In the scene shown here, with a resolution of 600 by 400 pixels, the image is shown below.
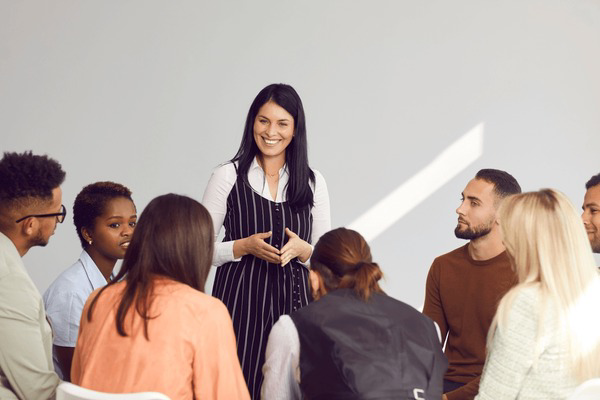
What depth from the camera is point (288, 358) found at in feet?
6.19

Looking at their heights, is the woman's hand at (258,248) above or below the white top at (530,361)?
above

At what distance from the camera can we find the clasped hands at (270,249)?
2.50m

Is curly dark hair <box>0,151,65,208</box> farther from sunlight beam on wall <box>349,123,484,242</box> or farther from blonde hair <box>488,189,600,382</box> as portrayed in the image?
sunlight beam on wall <box>349,123,484,242</box>

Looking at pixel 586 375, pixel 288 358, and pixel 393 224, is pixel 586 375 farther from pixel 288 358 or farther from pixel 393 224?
pixel 393 224

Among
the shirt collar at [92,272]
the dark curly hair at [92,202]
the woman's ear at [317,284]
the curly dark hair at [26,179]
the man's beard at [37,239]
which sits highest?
the curly dark hair at [26,179]

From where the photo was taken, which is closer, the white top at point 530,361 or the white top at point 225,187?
the white top at point 530,361

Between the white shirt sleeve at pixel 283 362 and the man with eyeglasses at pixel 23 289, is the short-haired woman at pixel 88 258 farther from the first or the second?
the white shirt sleeve at pixel 283 362

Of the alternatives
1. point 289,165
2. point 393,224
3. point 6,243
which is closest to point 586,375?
point 289,165

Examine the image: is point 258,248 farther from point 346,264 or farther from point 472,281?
point 472,281

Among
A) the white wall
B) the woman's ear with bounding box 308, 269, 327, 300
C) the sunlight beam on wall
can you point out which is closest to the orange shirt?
the woman's ear with bounding box 308, 269, 327, 300

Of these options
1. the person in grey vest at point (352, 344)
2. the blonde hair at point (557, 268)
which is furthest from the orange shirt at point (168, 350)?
the blonde hair at point (557, 268)

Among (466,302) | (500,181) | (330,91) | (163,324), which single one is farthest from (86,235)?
(330,91)

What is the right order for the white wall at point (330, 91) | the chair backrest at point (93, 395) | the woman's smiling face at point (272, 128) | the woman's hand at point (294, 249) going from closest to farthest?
the chair backrest at point (93, 395)
the woman's hand at point (294, 249)
the woman's smiling face at point (272, 128)
the white wall at point (330, 91)

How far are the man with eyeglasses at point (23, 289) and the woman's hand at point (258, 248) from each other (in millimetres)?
623
